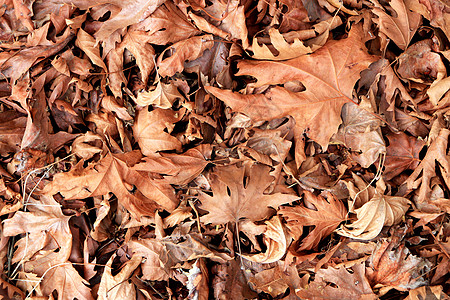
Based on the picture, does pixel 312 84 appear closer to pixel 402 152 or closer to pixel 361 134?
pixel 361 134

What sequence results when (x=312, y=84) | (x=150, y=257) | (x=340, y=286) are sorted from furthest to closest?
(x=150, y=257)
(x=340, y=286)
(x=312, y=84)

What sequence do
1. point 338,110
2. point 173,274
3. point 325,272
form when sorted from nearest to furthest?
point 338,110 < point 325,272 < point 173,274

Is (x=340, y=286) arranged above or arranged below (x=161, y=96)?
below

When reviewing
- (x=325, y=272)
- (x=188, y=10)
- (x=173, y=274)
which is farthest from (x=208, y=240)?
(x=188, y=10)

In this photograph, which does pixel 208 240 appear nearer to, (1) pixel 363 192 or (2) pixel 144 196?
(2) pixel 144 196

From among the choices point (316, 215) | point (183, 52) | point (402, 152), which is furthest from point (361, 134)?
point (183, 52)
